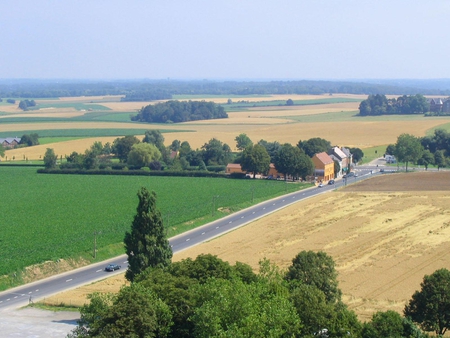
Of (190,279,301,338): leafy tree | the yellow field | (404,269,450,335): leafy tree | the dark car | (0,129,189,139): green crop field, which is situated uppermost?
(190,279,301,338): leafy tree

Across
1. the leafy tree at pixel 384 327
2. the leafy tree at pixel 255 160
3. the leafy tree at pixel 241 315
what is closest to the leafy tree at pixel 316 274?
the leafy tree at pixel 384 327

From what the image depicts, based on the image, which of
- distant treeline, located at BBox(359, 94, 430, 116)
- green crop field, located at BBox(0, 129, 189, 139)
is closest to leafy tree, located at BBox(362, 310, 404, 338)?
green crop field, located at BBox(0, 129, 189, 139)

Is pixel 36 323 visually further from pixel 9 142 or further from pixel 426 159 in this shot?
pixel 9 142

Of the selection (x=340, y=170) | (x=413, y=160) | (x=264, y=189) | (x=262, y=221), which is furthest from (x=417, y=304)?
(x=413, y=160)

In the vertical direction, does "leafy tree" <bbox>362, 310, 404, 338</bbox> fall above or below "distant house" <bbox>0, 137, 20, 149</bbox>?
above

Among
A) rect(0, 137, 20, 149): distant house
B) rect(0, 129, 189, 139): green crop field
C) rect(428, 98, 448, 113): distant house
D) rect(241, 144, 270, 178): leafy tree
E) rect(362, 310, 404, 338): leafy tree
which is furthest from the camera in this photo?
rect(428, 98, 448, 113): distant house

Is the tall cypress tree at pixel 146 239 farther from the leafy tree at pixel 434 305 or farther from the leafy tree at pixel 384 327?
the leafy tree at pixel 384 327

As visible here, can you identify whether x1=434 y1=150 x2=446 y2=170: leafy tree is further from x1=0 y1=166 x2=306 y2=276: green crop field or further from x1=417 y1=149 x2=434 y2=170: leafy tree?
x1=0 y1=166 x2=306 y2=276: green crop field
